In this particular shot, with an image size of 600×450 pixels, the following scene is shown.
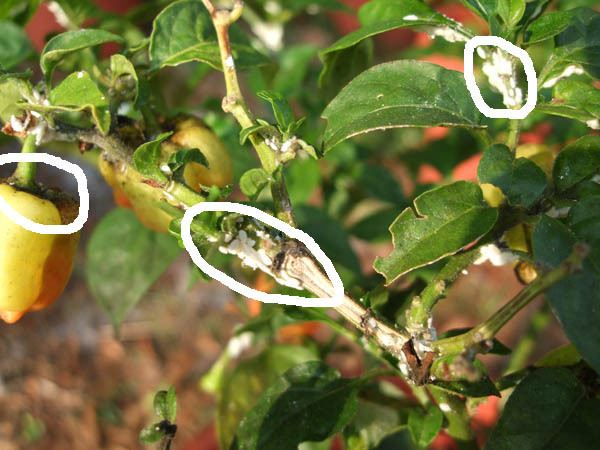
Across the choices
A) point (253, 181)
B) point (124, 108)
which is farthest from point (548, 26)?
point (124, 108)

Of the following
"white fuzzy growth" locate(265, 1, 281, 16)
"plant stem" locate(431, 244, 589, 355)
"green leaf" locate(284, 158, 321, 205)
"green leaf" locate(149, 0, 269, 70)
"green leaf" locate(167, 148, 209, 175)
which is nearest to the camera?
"plant stem" locate(431, 244, 589, 355)

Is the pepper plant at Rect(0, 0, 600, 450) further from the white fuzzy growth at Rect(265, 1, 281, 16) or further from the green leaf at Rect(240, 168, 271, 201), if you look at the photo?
the white fuzzy growth at Rect(265, 1, 281, 16)

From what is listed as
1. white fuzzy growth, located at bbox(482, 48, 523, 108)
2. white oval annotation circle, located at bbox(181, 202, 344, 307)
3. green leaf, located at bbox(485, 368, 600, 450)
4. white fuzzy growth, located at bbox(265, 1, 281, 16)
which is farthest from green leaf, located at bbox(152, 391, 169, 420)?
white fuzzy growth, located at bbox(265, 1, 281, 16)

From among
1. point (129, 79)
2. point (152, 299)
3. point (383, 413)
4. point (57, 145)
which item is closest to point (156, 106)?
point (129, 79)

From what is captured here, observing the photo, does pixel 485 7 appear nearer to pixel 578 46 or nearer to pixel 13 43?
pixel 578 46

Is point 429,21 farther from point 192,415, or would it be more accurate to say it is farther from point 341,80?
point 192,415
